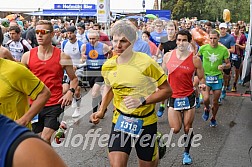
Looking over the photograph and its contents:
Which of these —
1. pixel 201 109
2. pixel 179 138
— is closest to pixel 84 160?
pixel 179 138

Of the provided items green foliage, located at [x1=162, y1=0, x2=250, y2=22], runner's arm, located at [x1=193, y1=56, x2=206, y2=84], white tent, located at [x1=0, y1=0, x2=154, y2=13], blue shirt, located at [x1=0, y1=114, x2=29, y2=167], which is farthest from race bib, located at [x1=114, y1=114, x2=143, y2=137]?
green foliage, located at [x1=162, y1=0, x2=250, y2=22]

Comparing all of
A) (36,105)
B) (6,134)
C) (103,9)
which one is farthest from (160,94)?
(103,9)

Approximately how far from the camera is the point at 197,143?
19.8 feet

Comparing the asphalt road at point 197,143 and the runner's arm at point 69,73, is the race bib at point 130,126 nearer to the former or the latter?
the runner's arm at point 69,73

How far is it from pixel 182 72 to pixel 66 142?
2.13 metres

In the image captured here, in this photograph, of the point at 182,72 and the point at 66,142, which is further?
the point at 66,142

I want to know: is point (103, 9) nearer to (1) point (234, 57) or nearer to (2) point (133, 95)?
(1) point (234, 57)

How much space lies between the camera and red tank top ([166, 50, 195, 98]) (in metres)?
5.17

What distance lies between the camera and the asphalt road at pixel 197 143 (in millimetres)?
5219

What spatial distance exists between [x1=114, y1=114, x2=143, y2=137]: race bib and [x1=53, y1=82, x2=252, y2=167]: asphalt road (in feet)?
5.16

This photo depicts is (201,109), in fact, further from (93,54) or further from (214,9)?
(214,9)

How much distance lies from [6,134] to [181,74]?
13.5ft

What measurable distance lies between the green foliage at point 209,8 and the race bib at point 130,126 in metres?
41.6

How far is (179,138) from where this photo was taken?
6.21 meters
